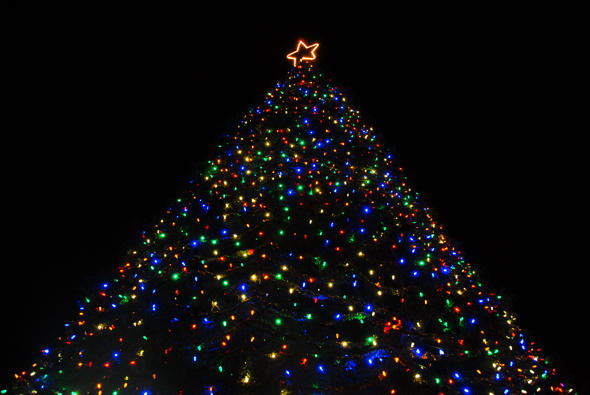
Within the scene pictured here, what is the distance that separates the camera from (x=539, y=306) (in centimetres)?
440

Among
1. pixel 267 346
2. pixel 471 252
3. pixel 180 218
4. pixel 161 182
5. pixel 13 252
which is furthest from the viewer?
pixel 161 182

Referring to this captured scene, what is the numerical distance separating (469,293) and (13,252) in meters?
5.88

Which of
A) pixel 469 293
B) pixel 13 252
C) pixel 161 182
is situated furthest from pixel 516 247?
pixel 13 252

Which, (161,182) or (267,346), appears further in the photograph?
(161,182)

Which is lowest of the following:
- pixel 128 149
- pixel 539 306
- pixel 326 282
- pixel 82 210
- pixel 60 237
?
pixel 326 282

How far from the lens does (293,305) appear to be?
201 centimetres

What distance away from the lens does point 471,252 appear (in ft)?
16.0

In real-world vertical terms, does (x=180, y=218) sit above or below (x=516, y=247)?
below

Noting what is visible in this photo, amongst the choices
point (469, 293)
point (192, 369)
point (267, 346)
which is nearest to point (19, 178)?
point (192, 369)

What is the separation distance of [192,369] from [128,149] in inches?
189

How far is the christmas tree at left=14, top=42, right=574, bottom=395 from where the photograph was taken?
1.83m

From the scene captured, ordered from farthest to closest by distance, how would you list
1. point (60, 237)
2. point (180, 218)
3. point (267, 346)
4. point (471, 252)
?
point (471, 252) → point (60, 237) → point (180, 218) → point (267, 346)

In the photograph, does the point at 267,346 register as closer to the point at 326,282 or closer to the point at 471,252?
the point at 326,282

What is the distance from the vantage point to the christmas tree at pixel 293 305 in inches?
71.9
